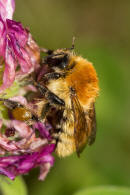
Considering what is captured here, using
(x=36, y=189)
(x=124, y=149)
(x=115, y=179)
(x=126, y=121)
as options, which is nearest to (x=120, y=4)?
(x=126, y=121)

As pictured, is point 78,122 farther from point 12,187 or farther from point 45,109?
point 12,187

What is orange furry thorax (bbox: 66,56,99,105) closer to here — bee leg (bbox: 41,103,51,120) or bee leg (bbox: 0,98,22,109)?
bee leg (bbox: 41,103,51,120)

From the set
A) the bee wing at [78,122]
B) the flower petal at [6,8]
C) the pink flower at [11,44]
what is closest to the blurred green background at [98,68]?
the bee wing at [78,122]

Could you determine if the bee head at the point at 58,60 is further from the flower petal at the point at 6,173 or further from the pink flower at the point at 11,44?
the flower petal at the point at 6,173

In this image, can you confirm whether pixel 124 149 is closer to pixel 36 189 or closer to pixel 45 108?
pixel 36 189

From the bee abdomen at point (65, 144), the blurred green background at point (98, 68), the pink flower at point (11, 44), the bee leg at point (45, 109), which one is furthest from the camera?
the blurred green background at point (98, 68)

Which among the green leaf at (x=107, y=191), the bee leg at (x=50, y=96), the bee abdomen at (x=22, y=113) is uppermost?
the bee leg at (x=50, y=96)

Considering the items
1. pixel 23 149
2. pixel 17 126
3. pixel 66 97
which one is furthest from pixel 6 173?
pixel 66 97

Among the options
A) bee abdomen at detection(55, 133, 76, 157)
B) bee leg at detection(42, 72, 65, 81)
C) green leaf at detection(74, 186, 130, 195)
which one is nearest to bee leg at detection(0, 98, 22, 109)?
bee leg at detection(42, 72, 65, 81)

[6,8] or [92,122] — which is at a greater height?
[6,8]
